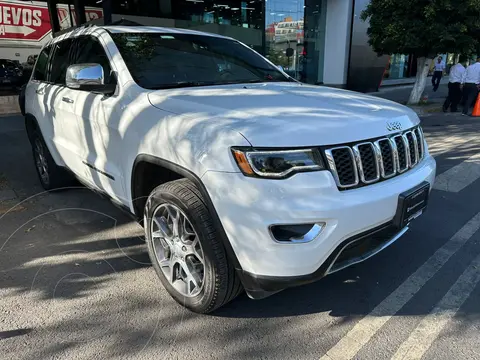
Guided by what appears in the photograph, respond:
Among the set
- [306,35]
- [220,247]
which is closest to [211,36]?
[220,247]

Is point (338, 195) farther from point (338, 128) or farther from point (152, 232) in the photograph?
point (152, 232)

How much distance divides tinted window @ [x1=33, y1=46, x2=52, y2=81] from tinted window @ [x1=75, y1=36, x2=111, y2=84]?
105 centimetres

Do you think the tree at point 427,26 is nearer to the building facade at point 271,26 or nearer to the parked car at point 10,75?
the building facade at point 271,26

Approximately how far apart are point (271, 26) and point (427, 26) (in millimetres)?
7540

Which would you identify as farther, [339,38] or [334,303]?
[339,38]

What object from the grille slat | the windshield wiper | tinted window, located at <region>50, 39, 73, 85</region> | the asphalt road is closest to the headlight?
the grille slat

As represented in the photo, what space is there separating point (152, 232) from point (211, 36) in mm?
2282

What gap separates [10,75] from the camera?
534 inches

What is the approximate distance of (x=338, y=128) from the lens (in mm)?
2289

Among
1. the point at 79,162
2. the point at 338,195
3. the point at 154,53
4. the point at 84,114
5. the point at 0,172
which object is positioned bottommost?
the point at 0,172

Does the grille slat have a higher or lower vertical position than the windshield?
lower

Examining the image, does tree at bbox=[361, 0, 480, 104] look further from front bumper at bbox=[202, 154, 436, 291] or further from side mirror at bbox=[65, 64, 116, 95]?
front bumper at bbox=[202, 154, 436, 291]

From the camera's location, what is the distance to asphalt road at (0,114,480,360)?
2404 mm

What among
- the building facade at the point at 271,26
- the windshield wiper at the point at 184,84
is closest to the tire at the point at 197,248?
the windshield wiper at the point at 184,84
